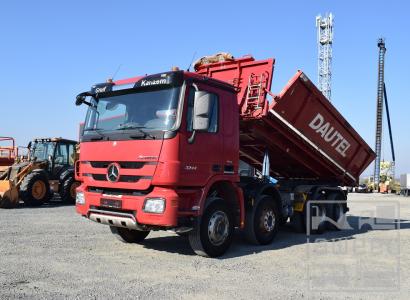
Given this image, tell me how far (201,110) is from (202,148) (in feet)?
2.21

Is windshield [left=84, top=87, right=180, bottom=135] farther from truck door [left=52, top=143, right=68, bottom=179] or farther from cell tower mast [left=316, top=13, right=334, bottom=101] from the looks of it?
cell tower mast [left=316, top=13, right=334, bottom=101]

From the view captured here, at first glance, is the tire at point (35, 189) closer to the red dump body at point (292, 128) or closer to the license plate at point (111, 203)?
the red dump body at point (292, 128)

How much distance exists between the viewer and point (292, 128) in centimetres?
878

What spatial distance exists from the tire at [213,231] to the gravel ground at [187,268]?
0.18 meters

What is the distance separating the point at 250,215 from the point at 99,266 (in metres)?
3.03

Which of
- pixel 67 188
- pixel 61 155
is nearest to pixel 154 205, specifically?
pixel 67 188

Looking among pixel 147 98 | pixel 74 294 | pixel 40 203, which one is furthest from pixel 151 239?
pixel 40 203

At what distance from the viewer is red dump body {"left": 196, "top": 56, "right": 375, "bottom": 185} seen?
8.39m

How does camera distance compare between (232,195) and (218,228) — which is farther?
(232,195)

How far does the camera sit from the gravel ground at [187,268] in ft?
17.2

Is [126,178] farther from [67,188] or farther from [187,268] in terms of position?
[67,188]

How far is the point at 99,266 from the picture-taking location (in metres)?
6.31

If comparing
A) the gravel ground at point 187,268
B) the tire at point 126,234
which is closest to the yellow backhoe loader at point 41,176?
the gravel ground at point 187,268

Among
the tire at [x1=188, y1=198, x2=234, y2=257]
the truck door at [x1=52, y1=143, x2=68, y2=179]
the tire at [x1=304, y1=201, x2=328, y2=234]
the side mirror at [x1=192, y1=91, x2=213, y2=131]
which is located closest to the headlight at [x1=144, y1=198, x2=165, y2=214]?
the tire at [x1=188, y1=198, x2=234, y2=257]
